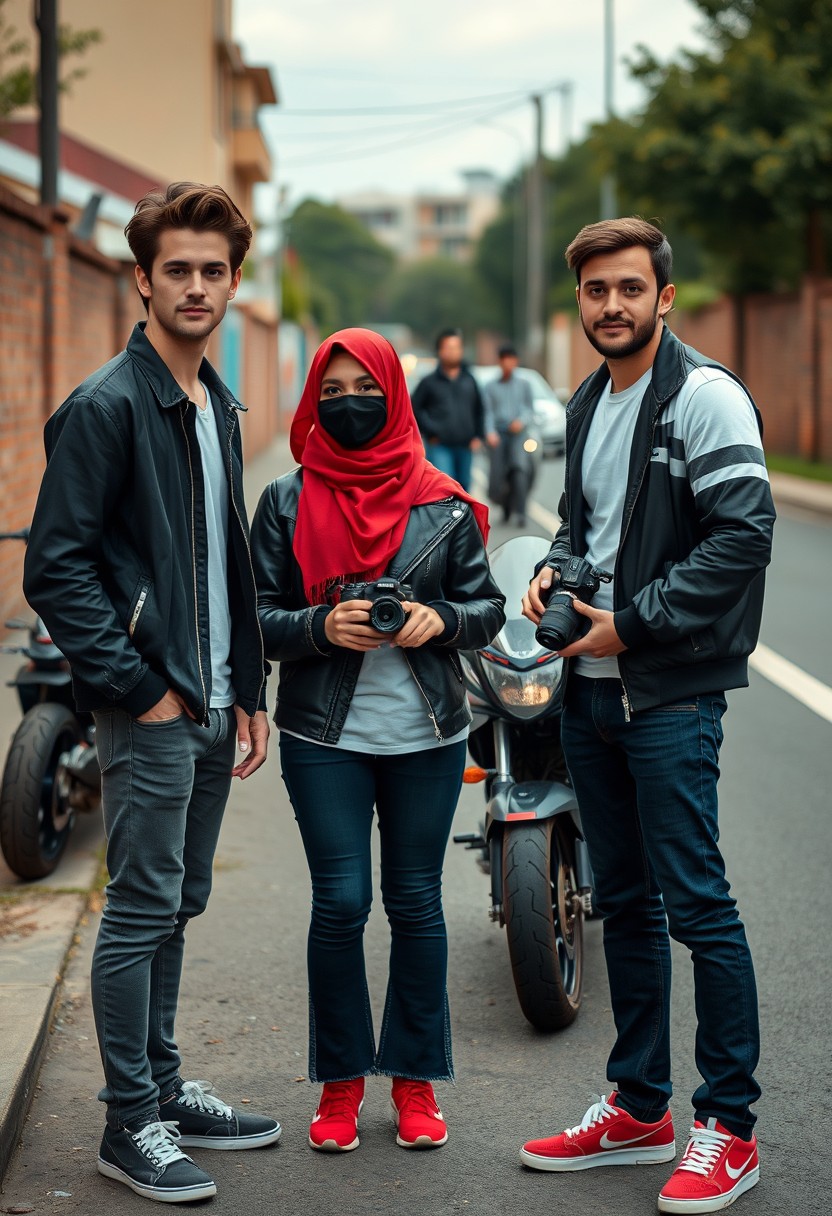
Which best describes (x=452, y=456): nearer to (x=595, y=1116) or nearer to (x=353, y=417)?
(x=353, y=417)

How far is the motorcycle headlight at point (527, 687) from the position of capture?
445 centimetres

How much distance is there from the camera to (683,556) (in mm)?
3418

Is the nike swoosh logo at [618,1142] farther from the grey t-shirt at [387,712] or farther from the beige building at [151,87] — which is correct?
the beige building at [151,87]

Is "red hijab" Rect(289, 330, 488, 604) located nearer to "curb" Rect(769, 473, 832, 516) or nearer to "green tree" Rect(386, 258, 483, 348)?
"curb" Rect(769, 473, 832, 516)

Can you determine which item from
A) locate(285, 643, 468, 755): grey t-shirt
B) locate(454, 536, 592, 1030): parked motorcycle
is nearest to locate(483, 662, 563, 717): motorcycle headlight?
locate(454, 536, 592, 1030): parked motorcycle

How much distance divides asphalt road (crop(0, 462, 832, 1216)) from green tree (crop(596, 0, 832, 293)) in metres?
21.4

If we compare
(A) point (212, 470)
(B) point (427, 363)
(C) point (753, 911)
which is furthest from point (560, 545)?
(B) point (427, 363)

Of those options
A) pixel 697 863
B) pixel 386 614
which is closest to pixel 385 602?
pixel 386 614

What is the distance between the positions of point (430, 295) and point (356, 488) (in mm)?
142650

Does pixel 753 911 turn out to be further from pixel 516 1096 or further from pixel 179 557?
pixel 179 557

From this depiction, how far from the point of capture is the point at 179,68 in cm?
3209

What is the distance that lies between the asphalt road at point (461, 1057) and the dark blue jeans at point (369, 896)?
22cm

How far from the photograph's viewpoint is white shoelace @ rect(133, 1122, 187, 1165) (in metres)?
3.43

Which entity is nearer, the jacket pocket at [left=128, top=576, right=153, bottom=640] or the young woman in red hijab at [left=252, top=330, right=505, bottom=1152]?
the jacket pocket at [left=128, top=576, right=153, bottom=640]
